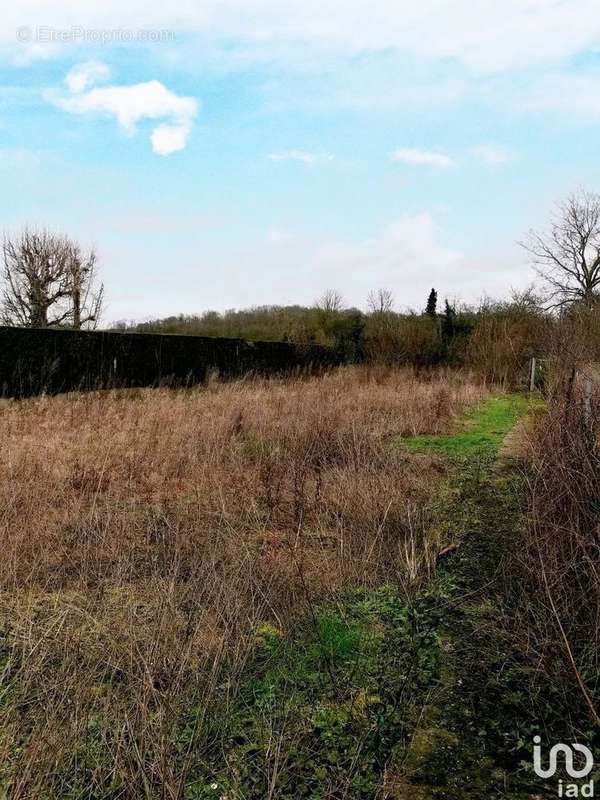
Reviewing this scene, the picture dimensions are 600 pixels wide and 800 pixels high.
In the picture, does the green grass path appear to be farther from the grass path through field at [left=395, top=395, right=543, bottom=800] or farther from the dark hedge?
the dark hedge

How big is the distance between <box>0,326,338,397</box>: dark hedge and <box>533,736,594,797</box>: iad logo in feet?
39.0

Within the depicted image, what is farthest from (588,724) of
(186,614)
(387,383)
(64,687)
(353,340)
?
(353,340)

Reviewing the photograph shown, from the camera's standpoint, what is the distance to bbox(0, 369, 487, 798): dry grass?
229 centimetres

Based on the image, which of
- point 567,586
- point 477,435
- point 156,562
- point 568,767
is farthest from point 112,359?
point 568,767

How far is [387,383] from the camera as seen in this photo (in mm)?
17797

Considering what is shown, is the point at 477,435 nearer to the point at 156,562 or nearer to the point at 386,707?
the point at 156,562

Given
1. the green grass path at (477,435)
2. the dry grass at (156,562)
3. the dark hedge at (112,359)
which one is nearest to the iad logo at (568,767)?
the dry grass at (156,562)

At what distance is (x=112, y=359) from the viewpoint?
50.9 feet

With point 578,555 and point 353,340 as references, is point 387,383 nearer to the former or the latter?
point 353,340

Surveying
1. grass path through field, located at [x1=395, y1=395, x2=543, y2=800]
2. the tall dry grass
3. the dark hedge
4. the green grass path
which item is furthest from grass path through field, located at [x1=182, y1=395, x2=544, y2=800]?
the dark hedge

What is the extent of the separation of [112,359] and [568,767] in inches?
576

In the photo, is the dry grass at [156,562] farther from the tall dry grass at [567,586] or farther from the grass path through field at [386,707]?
the tall dry grass at [567,586]

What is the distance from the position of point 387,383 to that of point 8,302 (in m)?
14.3

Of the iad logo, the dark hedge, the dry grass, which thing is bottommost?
the iad logo
